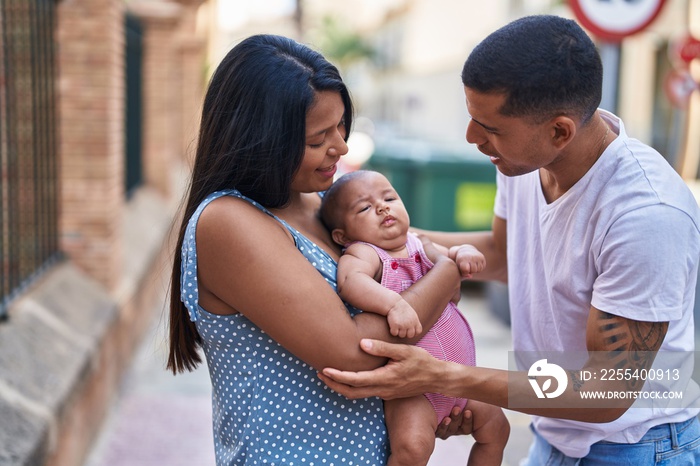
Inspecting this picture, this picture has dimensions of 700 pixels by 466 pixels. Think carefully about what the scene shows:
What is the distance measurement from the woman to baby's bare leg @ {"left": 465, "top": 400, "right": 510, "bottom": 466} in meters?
0.32

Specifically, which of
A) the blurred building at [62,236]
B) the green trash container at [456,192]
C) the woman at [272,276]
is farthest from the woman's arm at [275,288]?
the green trash container at [456,192]

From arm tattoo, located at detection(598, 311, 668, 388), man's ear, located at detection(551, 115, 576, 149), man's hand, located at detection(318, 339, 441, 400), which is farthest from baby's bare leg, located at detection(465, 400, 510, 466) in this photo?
man's ear, located at detection(551, 115, 576, 149)

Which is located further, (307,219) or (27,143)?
(27,143)

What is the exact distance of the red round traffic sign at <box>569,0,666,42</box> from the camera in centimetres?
555

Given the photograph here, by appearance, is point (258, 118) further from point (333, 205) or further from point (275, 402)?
point (275, 402)

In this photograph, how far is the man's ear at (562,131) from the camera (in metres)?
2.19

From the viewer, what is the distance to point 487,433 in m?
2.44

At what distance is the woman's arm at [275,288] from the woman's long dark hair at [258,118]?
9 cm

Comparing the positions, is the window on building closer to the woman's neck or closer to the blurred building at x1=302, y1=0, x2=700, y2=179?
the blurred building at x1=302, y1=0, x2=700, y2=179

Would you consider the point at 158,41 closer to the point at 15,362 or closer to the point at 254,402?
the point at 15,362

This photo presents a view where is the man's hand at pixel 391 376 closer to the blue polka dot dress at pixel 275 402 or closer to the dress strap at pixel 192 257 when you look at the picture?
the blue polka dot dress at pixel 275 402

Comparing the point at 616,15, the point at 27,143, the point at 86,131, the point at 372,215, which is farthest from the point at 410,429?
the point at 86,131

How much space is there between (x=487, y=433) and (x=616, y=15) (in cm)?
386

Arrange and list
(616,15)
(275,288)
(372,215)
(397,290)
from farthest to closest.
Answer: (616,15) → (372,215) → (397,290) → (275,288)
